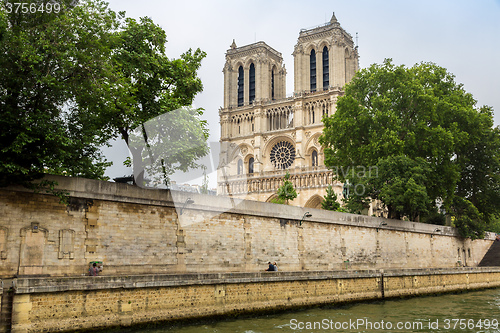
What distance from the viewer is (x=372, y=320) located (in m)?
14.2

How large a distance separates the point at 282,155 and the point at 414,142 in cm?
3026

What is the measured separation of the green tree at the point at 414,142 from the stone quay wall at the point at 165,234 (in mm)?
2565

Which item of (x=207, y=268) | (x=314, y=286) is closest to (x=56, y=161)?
(x=207, y=268)

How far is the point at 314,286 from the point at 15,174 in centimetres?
973

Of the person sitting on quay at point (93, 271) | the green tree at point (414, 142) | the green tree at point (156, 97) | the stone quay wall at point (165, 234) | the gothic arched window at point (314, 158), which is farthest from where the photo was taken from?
the gothic arched window at point (314, 158)

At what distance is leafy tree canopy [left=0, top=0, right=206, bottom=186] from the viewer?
11.6 m

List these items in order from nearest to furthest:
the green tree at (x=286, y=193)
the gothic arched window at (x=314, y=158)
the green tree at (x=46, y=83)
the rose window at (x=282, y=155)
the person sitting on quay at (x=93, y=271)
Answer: the green tree at (x=46, y=83)
the person sitting on quay at (x=93, y=271)
the green tree at (x=286, y=193)
the gothic arched window at (x=314, y=158)
the rose window at (x=282, y=155)

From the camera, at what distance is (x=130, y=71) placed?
1608 cm

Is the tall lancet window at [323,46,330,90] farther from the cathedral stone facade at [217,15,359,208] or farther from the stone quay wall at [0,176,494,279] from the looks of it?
the stone quay wall at [0,176,494,279]

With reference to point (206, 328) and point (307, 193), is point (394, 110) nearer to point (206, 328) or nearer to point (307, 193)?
point (206, 328)

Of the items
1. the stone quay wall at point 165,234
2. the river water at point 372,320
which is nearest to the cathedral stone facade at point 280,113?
the stone quay wall at point 165,234

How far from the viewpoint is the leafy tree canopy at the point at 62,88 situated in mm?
11578

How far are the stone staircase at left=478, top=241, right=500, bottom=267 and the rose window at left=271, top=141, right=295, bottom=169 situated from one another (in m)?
24.3

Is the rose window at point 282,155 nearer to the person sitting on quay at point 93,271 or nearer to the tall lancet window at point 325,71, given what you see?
the tall lancet window at point 325,71
